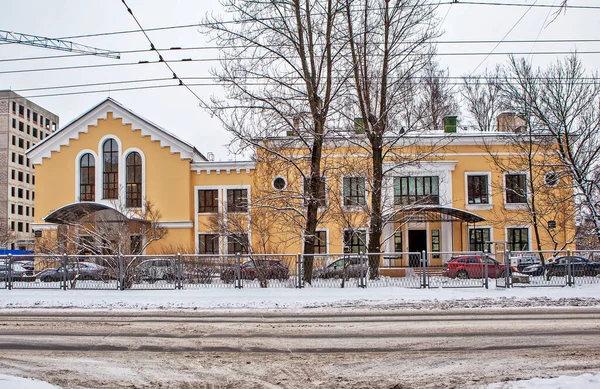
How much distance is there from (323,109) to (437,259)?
23.2ft

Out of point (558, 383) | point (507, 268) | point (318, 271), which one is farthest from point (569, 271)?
point (558, 383)

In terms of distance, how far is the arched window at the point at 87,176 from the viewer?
37656 millimetres

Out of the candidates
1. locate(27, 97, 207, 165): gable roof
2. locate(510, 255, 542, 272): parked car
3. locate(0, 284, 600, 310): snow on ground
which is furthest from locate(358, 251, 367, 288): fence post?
locate(27, 97, 207, 165): gable roof

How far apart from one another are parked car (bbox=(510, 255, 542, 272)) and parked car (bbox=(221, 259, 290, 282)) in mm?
8111

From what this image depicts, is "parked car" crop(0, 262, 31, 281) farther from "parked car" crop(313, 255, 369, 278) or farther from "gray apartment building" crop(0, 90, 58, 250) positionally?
"gray apartment building" crop(0, 90, 58, 250)

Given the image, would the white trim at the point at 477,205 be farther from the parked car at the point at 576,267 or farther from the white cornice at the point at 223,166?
the parked car at the point at 576,267

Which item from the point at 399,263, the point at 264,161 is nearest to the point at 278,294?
the point at 399,263

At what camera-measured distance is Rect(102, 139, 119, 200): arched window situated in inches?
1471

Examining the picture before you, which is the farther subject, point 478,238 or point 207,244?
point 207,244

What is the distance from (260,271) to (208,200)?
19.3 metres

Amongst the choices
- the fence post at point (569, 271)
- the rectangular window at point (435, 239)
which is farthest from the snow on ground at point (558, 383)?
the rectangular window at point (435, 239)

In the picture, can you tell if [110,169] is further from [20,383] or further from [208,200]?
[20,383]

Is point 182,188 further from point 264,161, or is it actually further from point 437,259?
point 437,259

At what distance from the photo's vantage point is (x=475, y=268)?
768 inches
